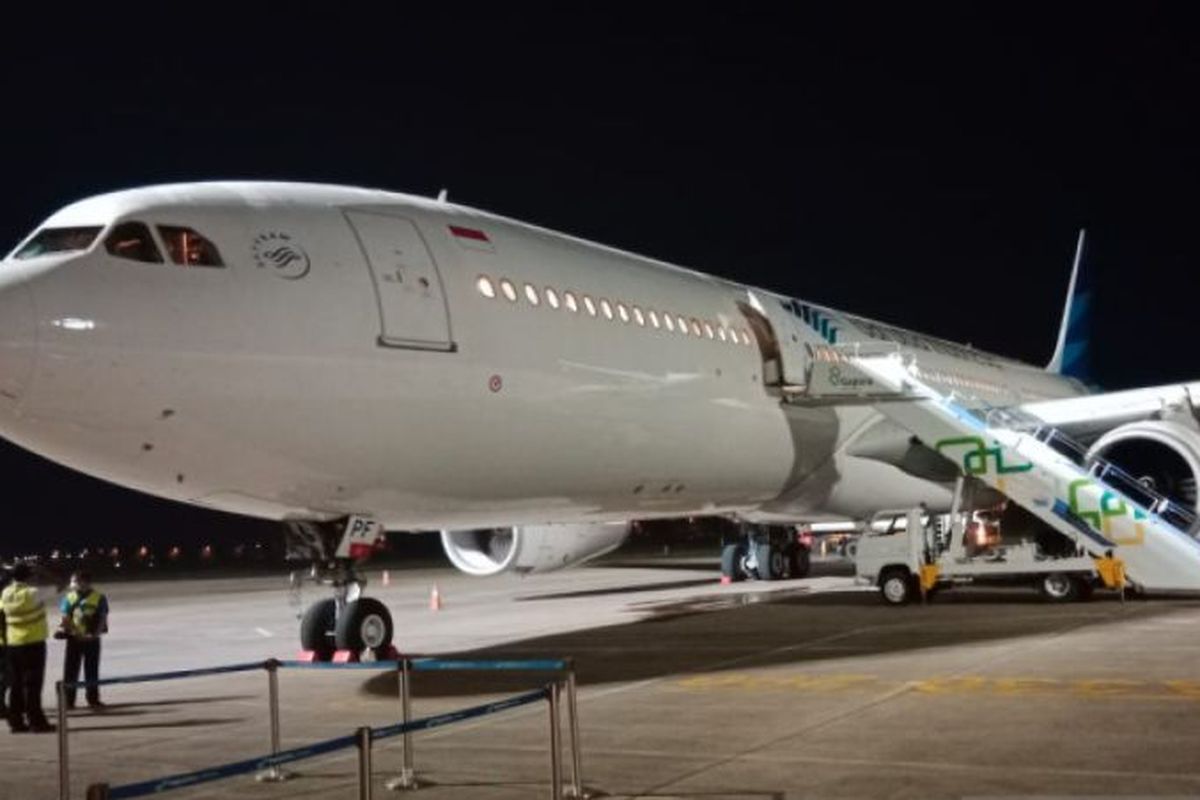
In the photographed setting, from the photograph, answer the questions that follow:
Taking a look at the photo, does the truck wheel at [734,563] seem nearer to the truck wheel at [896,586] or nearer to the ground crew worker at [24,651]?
the truck wheel at [896,586]

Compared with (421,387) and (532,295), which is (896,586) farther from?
(421,387)

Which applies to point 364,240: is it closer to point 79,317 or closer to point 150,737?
point 79,317

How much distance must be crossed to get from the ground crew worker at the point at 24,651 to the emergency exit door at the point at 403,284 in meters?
3.10

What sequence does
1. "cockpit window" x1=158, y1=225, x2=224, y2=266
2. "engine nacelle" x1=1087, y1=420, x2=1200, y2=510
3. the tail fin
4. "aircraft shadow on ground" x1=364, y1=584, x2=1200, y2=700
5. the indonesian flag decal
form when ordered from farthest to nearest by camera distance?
the tail fin, "engine nacelle" x1=1087, y1=420, x2=1200, y2=510, the indonesian flag decal, "aircraft shadow on ground" x1=364, y1=584, x2=1200, y2=700, "cockpit window" x1=158, y1=225, x2=224, y2=266

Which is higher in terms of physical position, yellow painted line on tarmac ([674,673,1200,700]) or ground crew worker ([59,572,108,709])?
ground crew worker ([59,572,108,709])

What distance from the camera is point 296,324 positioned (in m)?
9.66

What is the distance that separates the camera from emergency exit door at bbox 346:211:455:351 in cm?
1029

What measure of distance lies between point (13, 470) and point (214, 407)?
3237 inches

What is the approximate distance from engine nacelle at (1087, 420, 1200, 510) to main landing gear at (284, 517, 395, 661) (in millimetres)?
9337

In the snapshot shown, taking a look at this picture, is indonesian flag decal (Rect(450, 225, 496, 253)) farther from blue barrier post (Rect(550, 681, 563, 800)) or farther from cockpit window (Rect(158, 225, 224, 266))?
blue barrier post (Rect(550, 681, 563, 800))

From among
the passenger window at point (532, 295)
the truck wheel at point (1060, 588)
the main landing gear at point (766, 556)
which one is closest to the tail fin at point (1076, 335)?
the main landing gear at point (766, 556)

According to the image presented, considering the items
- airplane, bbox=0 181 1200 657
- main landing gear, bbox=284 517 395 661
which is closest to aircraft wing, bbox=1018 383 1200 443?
airplane, bbox=0 181 1200 657

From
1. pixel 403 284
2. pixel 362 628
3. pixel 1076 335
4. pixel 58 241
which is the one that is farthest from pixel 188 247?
pixel 1076 335

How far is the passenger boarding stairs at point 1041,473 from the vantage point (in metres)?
14.1
